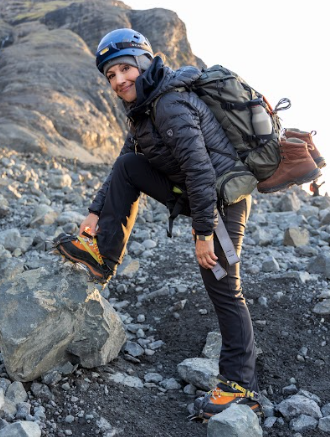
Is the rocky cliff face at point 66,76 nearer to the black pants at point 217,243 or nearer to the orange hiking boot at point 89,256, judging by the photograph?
the orange hiking boot at point 89,256

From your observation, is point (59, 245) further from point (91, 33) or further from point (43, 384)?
point (91, 33)

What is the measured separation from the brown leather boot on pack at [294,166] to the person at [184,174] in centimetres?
37

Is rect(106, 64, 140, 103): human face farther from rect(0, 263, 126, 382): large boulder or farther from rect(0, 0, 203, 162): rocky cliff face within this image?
rect(0, 0, 203, 162): rocky cliff face

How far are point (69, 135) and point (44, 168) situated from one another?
9498 millimetres

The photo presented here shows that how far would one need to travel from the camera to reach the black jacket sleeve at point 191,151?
371cm

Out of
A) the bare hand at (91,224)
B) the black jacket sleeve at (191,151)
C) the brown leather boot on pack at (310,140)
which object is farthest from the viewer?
the bare hand at (91,224)

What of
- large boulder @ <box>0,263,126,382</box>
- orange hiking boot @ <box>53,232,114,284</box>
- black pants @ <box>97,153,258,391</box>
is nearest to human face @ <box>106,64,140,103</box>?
black pants @ <box>97,153,258,391</box>

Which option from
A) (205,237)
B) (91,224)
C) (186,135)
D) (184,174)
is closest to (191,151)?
(186,135)

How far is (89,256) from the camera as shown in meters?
4.64

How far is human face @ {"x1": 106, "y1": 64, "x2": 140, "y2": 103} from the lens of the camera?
405cm

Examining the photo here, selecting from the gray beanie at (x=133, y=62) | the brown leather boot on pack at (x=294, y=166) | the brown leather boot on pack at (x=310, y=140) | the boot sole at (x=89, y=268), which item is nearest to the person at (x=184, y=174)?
the gray beanie at (x=133, y=62)

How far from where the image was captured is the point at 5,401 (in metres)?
3.77

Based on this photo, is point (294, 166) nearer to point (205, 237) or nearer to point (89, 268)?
point (205, 237)

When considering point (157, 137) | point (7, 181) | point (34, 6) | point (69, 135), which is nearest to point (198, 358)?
point (157, 137)
